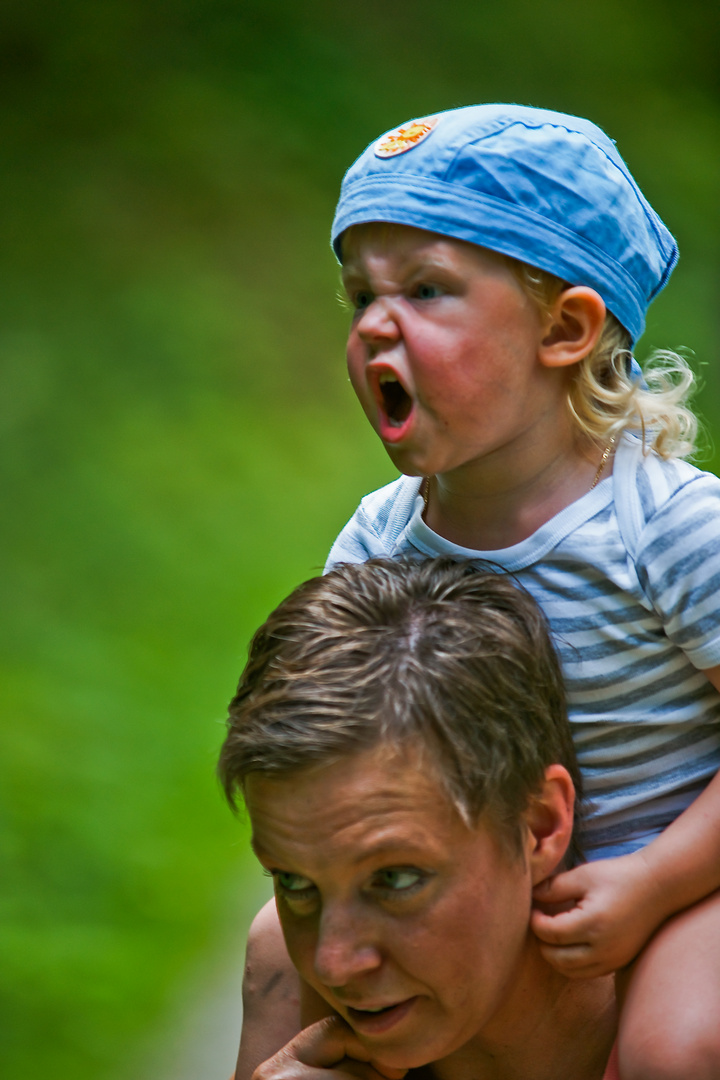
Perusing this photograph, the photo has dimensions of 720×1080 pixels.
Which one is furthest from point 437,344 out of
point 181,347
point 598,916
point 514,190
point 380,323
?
point 181,347

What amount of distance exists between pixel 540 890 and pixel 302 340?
9.35 ft

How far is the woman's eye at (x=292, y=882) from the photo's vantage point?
105 cm

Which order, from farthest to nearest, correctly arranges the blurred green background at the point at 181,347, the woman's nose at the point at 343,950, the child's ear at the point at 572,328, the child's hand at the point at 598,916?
the blurred green background at the point at 181,347 < the child's ear at the point at 572,328 < the child's hand at the point at 598,916 < the woman's nose at the point at 343,950

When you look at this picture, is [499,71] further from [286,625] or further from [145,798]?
[286,625]

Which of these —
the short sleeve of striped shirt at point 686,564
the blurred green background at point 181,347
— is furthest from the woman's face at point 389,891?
the blurred green background at point 181,347

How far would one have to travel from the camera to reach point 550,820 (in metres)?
1.12

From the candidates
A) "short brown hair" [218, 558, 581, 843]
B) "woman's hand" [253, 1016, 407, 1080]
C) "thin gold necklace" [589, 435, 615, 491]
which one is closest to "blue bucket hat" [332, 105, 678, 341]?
"thin gold necklace" [589, 435, 615, 491]

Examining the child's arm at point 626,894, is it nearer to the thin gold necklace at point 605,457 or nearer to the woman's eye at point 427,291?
the thin gold necklace at point 605,457

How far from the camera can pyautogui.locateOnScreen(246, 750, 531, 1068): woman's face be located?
102 cm

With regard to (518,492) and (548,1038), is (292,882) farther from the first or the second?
Result: (518,492)

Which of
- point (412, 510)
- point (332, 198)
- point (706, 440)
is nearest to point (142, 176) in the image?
point (332, 198)

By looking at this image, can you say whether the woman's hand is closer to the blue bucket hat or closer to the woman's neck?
the woman's neck

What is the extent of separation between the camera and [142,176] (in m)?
3.93

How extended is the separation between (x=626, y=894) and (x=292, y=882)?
30cm
